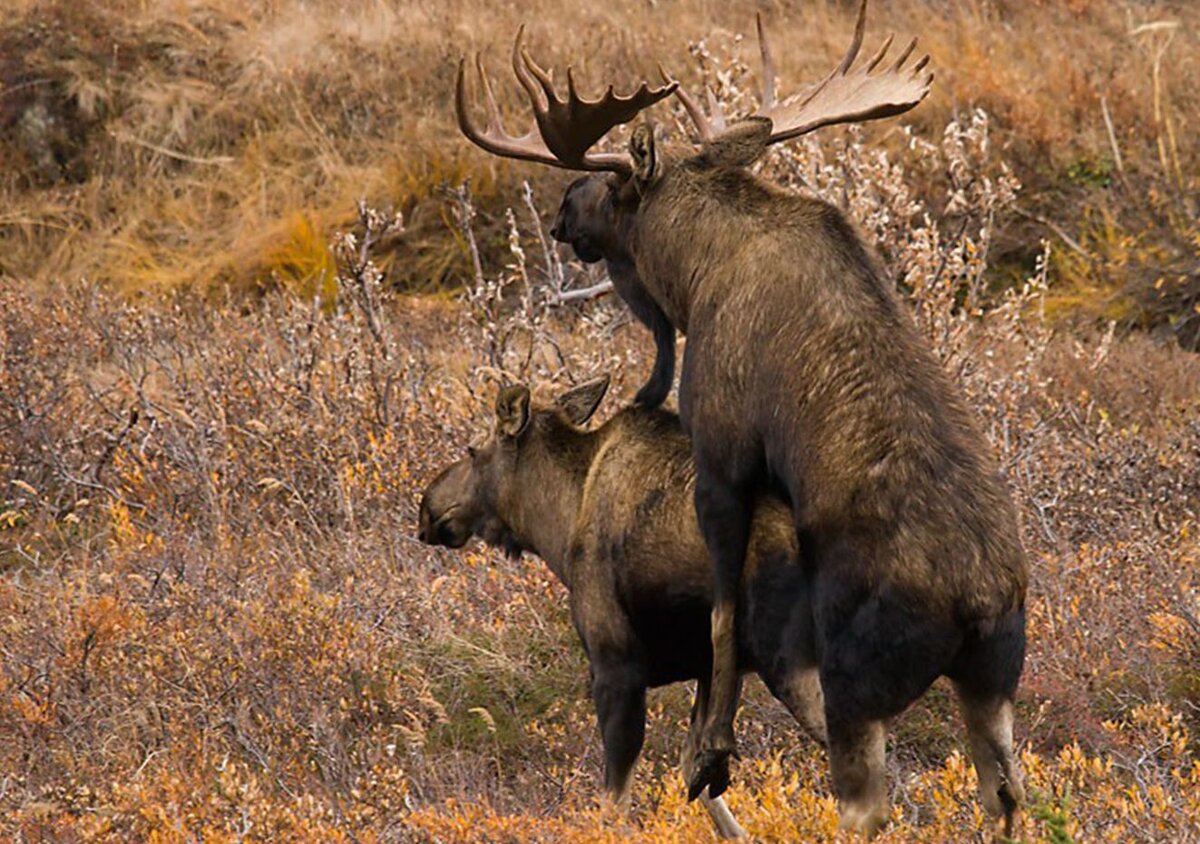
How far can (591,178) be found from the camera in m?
6.76

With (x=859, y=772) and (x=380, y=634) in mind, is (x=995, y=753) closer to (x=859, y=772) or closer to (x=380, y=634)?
(x=859, y=772)

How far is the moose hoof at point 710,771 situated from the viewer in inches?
229

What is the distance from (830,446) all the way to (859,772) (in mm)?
838

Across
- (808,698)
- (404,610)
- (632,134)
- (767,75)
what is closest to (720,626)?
(808,698)

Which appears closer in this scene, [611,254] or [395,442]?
[611,254]

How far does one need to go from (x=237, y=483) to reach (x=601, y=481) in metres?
3.87

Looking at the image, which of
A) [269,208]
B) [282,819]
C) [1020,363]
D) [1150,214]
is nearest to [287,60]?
[269,208]

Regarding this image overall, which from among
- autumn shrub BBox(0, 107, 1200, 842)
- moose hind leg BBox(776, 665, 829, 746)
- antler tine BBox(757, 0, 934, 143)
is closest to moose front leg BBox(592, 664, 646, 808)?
autumn shrub BBox(0, 107, 1200, 842)

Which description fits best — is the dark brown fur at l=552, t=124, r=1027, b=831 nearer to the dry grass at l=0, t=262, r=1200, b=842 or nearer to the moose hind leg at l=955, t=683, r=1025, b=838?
the moose hind leg at l=955, t=683, r=1025, b=838

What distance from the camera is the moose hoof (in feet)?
19.1

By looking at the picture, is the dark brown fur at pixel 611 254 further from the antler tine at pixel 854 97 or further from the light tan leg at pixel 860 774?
the light tan leg at pixel 860 774

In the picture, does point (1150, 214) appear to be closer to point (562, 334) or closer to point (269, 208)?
point (562, 334)

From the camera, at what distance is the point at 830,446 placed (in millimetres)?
5328

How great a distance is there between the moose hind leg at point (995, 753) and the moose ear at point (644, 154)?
1989 mm
